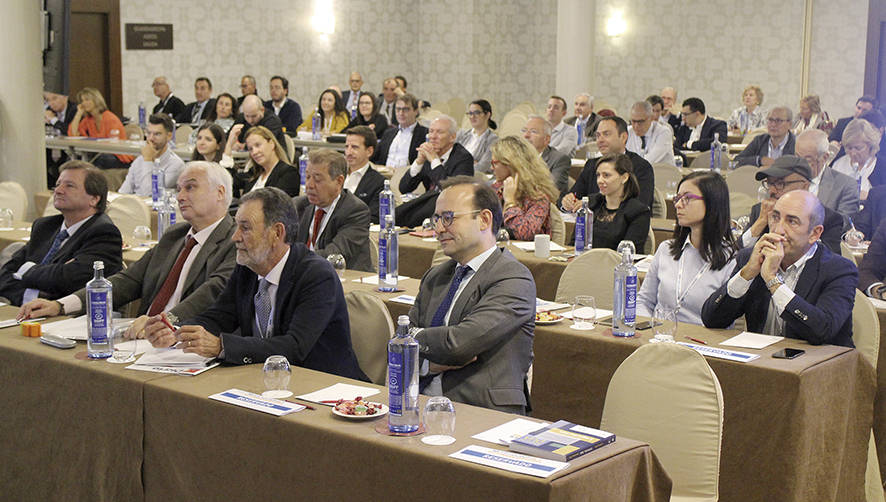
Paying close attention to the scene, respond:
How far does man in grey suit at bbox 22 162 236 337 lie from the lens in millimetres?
4453

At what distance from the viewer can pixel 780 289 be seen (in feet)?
13.2

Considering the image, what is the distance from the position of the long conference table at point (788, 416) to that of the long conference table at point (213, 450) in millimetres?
1053

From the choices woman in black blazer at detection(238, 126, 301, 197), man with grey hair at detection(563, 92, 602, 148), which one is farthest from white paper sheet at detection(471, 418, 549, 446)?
man with grey hair at detection(563, 92, 602, 148)

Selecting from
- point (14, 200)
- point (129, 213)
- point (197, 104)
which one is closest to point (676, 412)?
point (129, 213)

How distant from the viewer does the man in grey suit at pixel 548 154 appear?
28.0ft

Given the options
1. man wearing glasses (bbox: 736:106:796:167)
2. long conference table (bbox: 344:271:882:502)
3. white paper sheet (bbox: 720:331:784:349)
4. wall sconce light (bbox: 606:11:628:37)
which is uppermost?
wall sconce light (bbox: 606:11:628:37)

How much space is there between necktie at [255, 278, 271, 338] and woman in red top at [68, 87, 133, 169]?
30.5 ft

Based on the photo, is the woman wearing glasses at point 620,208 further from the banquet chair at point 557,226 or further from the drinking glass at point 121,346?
the drinking glass at point 121,346

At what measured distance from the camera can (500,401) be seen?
11.7 ft

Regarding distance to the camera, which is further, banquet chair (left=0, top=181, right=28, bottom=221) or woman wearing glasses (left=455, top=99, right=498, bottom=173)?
woman wearing glasses (left=455, top=99, right=498, bottom=173)

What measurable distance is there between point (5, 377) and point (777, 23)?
51.6 ft

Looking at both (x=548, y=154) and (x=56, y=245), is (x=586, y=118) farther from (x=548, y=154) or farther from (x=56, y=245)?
(x=56, y=245)

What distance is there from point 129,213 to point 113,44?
31.1 feet

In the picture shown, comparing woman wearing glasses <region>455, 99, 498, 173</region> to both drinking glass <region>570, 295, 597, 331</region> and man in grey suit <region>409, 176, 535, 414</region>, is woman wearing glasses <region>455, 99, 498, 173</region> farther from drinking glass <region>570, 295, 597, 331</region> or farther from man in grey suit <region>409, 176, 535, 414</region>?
man in grey suit <region>409, 176, 535, 414</region>
